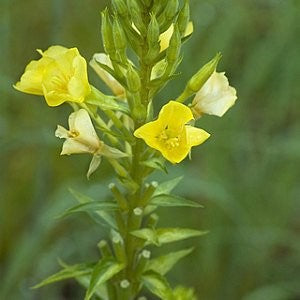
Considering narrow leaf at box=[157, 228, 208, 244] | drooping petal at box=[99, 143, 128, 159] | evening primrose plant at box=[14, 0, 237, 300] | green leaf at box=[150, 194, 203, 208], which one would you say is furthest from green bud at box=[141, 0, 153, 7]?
narrow leaf at box=[157, 228, 208, 244]

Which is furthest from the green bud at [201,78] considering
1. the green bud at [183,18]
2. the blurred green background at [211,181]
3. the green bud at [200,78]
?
the blurred green background at [211,181]

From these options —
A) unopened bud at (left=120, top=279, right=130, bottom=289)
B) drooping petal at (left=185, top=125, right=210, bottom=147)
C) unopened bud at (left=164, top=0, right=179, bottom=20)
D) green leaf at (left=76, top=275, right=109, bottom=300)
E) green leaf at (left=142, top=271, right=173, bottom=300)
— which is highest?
unopened bud at (left=164, top=0, right=179, bottom=20)

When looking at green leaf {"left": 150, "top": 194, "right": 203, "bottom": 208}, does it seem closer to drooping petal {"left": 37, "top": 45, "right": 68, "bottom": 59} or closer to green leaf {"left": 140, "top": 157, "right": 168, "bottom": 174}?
green leaf {"left": 140, "top": 157, "right": 168, "bottom": 174}

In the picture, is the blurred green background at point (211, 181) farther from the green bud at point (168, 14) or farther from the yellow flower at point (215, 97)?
the green bud at point (168, 14)

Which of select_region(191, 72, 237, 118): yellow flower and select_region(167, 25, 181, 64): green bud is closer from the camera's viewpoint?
select_region(167, 25, 181, 64): green bud

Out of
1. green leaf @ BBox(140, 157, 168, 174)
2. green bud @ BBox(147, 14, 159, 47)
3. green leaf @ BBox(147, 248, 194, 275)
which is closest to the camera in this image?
green bud @ BBox(147, 14, 159, 47)

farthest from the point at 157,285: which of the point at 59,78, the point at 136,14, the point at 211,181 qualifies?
the point at 211,181

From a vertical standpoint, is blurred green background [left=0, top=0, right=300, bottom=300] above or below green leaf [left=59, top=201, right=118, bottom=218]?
below

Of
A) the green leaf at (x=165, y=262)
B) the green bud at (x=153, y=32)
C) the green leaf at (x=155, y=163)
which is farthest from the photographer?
the green leaf at (x=165, y=262)

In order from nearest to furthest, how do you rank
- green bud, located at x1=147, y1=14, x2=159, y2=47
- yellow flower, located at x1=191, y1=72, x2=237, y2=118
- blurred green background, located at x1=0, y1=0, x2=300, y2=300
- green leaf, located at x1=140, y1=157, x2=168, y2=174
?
green bud, located at x1=147, y1=14, x2=159, y2=47 < green leaf, located at x1=140, y1=157, x2=168, y2=174 < yellow flower, located at x1=191, y1=72, x2=237, y2=118 < blurred green background, located at x1=0, y1=0, x2=300, y2=300
